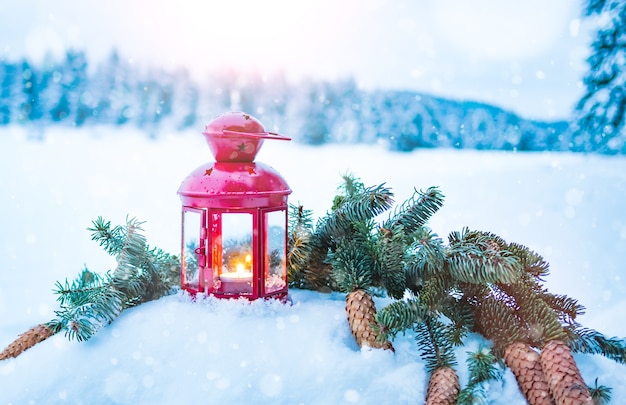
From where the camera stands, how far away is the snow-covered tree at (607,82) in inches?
143

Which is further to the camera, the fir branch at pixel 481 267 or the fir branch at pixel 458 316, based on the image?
the fir branch at pixel 458 316

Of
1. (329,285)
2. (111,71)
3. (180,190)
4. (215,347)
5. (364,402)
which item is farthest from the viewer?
(111,71)

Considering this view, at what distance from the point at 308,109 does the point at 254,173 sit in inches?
90.3

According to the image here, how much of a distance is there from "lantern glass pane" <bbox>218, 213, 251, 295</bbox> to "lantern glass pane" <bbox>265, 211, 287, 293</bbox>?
0.07 m

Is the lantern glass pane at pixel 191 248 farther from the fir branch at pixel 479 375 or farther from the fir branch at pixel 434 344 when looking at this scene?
the fir branch at pixel 479 375

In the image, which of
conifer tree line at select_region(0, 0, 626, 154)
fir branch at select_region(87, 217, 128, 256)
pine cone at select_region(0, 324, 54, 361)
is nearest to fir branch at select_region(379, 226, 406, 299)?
fir branch at select_region(87, 217, 128, 256)

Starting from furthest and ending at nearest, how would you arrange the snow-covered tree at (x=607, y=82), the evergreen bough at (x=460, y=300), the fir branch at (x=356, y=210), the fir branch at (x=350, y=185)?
the snow-covered tree at (x=607, y=82), the fir branch at (x=350, y=185), the fir branch at (x=356, y=210), the evergreen bough at (x=460, y=300)

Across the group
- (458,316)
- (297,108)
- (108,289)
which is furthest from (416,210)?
(297,108)

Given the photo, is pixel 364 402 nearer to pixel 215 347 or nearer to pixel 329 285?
pixel 215 347

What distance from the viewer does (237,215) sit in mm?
1925

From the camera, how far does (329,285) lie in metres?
2.18

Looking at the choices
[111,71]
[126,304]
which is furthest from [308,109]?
[126,304]

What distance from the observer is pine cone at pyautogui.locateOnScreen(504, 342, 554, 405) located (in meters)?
1.55

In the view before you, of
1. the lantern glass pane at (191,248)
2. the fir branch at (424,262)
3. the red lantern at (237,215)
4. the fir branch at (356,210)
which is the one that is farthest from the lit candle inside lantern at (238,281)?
the fir branch at (424,262)
